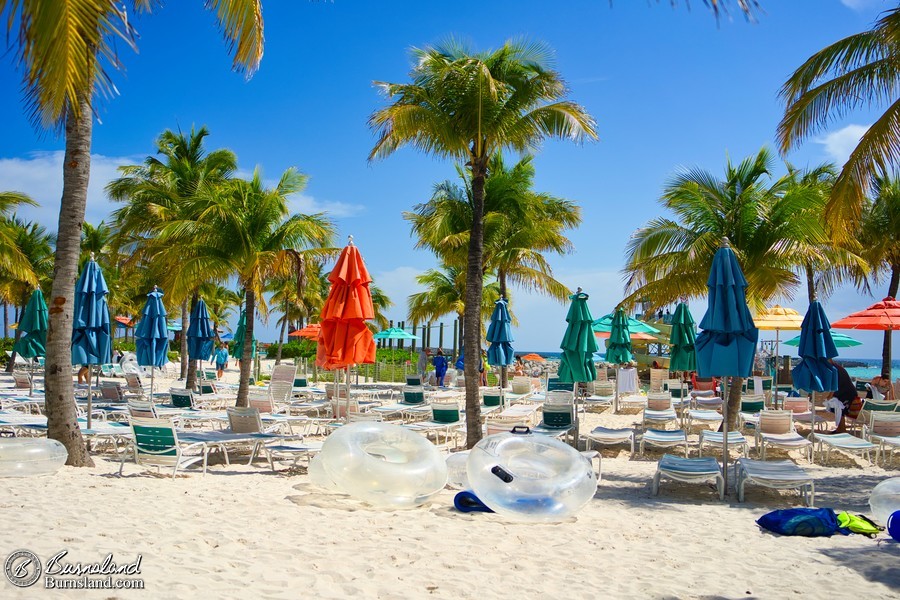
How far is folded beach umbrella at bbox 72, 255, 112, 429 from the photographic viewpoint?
1052 centimetres

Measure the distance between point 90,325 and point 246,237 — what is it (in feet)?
17.9

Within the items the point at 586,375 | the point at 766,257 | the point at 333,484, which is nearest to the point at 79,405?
the point at 333,484

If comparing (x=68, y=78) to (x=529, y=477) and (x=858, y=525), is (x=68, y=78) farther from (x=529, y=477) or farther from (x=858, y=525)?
(x=858, y=525)

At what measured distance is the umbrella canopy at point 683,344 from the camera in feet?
50.3

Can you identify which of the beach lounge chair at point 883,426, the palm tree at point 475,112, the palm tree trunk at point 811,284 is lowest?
the beach lounge chair at point 883,426

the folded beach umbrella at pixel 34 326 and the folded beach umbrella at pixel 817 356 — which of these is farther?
the folded beach umbrella at pixel 34 326

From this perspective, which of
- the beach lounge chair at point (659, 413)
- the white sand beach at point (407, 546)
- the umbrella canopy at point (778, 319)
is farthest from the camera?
the umbrella canopy at point (778, 319)

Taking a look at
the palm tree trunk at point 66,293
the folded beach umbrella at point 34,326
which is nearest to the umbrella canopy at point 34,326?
the folded beach umbrella at point 34,326

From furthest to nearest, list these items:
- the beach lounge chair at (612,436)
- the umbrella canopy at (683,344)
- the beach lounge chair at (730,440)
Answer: the umbrella canopy at (683,344) → the beach lounge chair at (612,436) → the beach lounge chair at (730,440)

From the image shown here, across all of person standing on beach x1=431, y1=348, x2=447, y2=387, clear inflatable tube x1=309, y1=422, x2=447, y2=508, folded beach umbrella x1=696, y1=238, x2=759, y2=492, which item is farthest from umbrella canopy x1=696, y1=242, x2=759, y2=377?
person standing on beach x1=431, y1=348, x2=447, y2=387

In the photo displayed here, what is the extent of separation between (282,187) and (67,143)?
7735mm

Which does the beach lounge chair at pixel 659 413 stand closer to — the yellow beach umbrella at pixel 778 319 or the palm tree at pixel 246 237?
the yellow beach umbrella at pixel 778 319

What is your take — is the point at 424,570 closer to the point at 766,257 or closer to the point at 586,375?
the point at 586,375

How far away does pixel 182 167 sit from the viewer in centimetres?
2041
